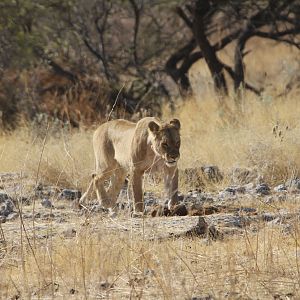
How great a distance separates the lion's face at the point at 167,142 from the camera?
8.06m

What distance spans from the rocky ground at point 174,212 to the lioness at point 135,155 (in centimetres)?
17

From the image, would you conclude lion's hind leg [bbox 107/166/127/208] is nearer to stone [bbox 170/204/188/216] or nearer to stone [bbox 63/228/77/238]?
stone [bbox 170/204/188/216]

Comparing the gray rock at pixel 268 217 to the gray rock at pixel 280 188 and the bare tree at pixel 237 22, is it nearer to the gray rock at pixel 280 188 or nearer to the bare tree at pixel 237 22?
the gray rock at pixel 280 188

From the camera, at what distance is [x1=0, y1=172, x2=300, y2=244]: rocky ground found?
6.71 metres

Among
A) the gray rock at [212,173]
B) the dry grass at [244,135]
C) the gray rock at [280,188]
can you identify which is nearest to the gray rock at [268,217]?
the gray rock at [280,188]

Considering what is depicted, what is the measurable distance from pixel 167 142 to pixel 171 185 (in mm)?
430

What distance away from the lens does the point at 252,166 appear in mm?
10398

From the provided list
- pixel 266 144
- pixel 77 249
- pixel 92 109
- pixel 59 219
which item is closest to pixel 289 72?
pixel 92 109

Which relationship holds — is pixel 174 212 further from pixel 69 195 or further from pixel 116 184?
pixel 69 195

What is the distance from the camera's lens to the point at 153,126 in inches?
323

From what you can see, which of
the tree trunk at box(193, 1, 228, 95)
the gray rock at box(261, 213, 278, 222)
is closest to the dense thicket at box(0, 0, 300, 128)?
the tree trunk at box(193, 1, 228, 95)

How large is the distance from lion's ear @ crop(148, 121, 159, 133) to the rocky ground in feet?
2.22

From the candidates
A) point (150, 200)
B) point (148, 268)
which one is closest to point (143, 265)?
point (148, 268)

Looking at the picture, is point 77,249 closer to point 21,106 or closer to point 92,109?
point 92,109
